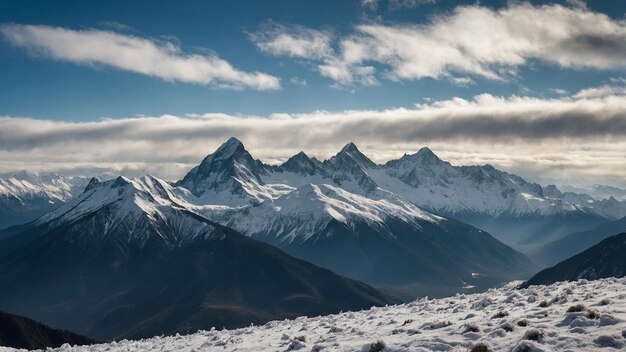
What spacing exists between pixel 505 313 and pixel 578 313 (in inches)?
195

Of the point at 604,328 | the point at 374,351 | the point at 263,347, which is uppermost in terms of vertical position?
the point at 604,328

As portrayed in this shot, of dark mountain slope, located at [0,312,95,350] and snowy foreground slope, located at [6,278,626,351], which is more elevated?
snowy foreground slope, located at [6,278,626,351]

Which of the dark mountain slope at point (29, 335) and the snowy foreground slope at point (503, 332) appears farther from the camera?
the dark mountain slope at point (29, 335)

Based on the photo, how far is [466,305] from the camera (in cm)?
4222

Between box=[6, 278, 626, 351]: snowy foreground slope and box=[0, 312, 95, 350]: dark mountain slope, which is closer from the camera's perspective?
box=[6, 278, 626, 351]: snowy foreground slope

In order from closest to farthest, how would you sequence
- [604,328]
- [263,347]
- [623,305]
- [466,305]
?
[604,328]
[623,305]
[263,347]
[466,305]

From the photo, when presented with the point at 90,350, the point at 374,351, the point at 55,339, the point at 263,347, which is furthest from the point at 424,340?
the point at 55,339

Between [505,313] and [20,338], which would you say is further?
[20,338]

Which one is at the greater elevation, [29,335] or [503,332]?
[503,332]

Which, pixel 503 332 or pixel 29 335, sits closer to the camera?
pixel 503 332

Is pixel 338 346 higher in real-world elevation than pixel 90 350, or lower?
higher

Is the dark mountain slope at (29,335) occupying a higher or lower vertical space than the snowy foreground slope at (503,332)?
lower

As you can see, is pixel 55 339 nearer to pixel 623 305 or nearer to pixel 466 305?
pixel 466 305

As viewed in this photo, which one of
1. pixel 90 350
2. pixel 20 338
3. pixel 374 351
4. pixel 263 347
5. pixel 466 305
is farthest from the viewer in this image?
pixel 20 338
